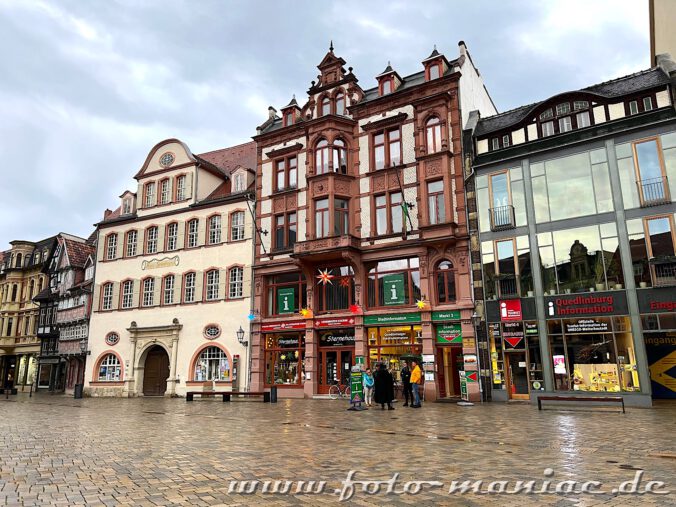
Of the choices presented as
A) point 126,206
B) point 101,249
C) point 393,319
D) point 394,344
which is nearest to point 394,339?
point 394,344

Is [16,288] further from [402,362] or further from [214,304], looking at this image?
[402,362]

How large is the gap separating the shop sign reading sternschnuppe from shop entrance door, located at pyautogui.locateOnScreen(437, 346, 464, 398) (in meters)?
1.86

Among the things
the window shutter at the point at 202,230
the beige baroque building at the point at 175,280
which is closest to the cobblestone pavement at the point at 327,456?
the beige baroque building at the point at 175,280

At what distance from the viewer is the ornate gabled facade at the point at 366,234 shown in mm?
24875

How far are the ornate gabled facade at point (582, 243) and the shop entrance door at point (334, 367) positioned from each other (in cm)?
725

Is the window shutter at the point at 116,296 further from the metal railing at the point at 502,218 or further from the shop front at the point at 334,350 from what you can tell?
the metal railing at the point at 502,218

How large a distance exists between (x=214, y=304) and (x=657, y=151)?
946 inches

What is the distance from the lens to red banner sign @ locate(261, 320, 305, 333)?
28.3 m

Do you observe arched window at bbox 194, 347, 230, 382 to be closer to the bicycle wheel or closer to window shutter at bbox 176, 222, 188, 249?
the bicycle wheel

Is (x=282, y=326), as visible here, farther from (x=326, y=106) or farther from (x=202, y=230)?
(x=326, y=106)

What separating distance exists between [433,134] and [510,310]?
970 cm

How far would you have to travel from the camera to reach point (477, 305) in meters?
23.6

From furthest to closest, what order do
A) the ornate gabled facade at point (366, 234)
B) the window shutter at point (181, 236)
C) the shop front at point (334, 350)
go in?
1. the window shutter at point (181, 236)
2. the shop front at point (334, 350)
3. the ornate gabled facade at point (366, 234)

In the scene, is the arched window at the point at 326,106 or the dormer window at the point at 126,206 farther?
the dormer window at the point at 126,206
